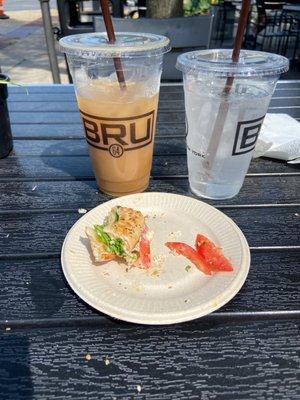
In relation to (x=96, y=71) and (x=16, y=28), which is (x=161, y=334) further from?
(x=16, y=28)

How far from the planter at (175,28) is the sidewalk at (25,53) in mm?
2709

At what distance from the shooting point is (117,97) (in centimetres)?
77

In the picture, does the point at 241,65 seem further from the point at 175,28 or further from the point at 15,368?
the point at 175,28

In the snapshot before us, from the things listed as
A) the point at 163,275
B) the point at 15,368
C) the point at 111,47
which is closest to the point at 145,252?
the point at 163,275

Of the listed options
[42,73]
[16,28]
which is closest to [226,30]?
[42,73]

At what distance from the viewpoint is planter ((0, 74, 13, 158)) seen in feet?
3.13

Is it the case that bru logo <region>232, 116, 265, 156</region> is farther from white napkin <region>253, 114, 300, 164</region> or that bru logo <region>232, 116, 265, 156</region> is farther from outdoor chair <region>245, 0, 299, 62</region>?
outdoor chair <region>245, 0, 299, 62</region>

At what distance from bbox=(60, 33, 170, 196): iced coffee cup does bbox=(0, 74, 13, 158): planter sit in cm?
25

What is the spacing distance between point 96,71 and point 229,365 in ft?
2.08

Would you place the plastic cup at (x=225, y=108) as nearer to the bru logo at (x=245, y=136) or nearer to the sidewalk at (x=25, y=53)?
the bru logo at (x=245, y=136)

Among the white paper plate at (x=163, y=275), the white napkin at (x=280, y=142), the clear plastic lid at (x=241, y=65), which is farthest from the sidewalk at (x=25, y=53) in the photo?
the white paper plate at (x=163, y=275)

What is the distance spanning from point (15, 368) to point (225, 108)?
60cm

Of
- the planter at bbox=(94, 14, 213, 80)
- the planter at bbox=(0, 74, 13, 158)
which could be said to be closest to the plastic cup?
the planter at bbox=(0, 74, 13, 158)

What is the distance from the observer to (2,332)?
54cm
